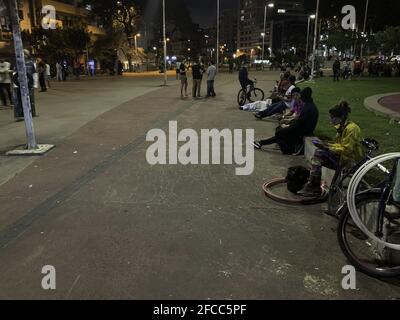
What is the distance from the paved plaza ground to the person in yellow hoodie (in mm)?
668

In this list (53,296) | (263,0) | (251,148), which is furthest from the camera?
(263,0)

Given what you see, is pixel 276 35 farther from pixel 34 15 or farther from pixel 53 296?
pixel 53 296

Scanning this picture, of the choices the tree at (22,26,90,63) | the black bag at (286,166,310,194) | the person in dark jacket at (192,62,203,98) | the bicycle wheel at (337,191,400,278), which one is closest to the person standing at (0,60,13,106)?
the person in dark jacket at (192,62,203,98)

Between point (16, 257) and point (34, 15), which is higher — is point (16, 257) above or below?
below

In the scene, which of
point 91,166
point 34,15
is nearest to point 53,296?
point 91,166

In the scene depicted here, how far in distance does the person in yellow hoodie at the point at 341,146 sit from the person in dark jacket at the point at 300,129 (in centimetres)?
228

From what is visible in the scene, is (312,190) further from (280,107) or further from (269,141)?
(280,107)

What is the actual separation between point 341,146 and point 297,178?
929 mm

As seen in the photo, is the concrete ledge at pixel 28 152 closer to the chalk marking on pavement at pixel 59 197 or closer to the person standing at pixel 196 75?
the chalk marking on pavement at pixel 59 197

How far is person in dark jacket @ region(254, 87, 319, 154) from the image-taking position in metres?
7.59

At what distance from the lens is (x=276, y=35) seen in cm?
12494

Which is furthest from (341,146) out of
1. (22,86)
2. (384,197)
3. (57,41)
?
(57,41)

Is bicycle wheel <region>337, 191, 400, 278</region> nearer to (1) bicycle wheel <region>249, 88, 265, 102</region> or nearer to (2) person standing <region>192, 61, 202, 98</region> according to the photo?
(1) bicycle wheel <region>249, 88, 265, 102</region>

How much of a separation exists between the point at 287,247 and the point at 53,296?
248cm
